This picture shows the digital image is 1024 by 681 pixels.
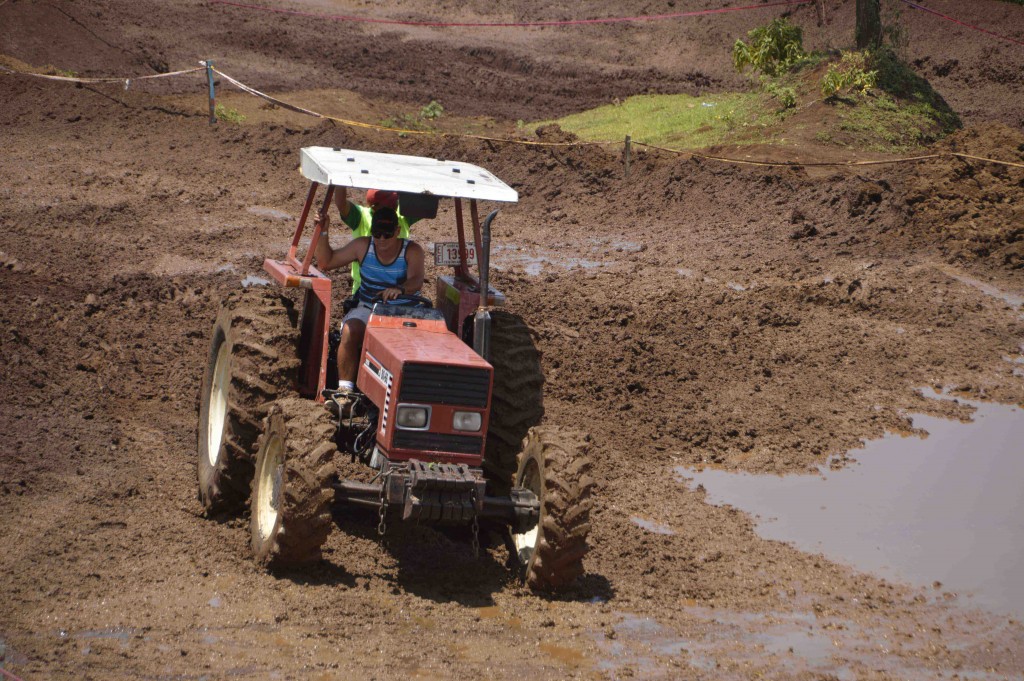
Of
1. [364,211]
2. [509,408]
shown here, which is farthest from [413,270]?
[509,408]

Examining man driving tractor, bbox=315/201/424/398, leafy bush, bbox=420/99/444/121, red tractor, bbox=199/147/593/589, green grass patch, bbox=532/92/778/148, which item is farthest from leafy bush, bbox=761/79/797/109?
man driving tractor, bbox=315/201/424/398

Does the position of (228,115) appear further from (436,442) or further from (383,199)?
(436,442)

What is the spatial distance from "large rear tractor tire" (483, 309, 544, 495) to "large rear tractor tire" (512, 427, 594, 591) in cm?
55

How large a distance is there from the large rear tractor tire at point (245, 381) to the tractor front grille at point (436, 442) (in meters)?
1.10

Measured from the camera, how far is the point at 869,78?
17.7 m

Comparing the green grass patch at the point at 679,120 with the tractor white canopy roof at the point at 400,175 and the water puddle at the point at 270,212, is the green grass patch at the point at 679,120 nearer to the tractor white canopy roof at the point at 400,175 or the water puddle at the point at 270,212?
the water puddle at the point at 270,212

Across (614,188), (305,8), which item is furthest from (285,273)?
(305,8)

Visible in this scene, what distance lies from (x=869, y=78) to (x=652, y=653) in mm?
13818

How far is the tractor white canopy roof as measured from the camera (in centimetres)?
680

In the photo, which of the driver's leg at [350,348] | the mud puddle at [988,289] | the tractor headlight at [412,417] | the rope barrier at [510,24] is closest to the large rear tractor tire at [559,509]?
the tractor headlight at [412,417]

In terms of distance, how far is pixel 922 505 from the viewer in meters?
8.56

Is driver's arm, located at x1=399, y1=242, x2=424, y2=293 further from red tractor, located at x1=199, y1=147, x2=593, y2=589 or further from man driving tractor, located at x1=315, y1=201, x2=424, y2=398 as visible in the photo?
red tractor, located at x1=199, y1=147, x2=593, y2=589

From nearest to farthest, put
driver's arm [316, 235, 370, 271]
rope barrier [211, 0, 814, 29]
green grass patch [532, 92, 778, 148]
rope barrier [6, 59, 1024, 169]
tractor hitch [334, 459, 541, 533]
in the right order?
tractor hitch [334, 459, 541, 533] → driver's arm [316, 235, 370, 271] → rope barrier [6, 59, 1024, 169] → green grass patch [532, 92, 778, 148] → rope barrier [211, 0, 814, 29]

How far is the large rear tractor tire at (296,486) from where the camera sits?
6.15 meters
